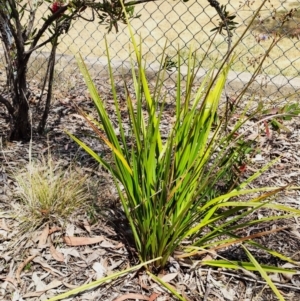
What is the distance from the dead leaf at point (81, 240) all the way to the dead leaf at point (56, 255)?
0.07 m

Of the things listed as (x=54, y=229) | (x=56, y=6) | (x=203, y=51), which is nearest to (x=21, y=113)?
(x=56, y=6)

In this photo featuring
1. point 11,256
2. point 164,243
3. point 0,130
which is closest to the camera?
point 164,243

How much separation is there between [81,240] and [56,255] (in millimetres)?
141

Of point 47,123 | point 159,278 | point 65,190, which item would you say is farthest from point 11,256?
point 47,123

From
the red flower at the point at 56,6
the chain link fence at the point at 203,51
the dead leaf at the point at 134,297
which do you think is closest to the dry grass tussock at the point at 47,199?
the dead leaf at the point at 134,297

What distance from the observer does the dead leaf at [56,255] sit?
217cm

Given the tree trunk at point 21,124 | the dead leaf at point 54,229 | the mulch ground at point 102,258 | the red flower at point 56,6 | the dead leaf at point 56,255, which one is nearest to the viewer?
the mulch ground at point 102,258

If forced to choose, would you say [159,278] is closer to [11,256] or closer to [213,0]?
[11,256]

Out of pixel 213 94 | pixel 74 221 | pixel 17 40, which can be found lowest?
pixel 74 221

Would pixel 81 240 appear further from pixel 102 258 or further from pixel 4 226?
pixel 4 226

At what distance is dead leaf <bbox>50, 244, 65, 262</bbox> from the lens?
217 cm

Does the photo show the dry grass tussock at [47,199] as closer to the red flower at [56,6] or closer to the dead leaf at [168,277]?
the dead leaf at [168,277]

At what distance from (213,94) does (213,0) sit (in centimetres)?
59

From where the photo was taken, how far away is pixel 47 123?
11.4 ft
